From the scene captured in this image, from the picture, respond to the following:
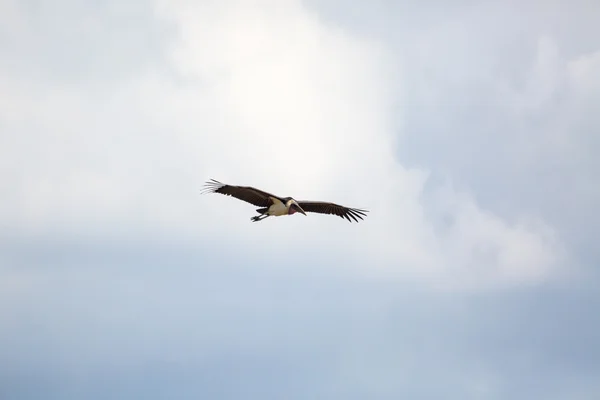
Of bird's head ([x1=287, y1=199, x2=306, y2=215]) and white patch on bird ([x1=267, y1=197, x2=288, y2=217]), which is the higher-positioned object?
bird's head ([x1=287, y1=199, x2=306, y2=215])

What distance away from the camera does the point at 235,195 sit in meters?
65.8

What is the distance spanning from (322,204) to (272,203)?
5190 mm

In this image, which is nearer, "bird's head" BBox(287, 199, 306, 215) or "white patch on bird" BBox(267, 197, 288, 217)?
"white patch on bird" BBox(267, 197, 288, 217)

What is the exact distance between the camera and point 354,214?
69.5m

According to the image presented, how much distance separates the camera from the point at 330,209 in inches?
2773

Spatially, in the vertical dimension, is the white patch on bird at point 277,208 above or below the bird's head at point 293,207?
below

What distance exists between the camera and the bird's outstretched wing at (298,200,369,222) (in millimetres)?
69188

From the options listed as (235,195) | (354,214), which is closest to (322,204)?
(354,214)

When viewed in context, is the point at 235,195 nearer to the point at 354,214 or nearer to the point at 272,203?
the point at 272,203

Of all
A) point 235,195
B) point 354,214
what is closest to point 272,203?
point 235,195

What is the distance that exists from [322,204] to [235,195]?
7113mm

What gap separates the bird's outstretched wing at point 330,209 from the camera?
69188 millimetres

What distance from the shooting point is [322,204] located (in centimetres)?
6981

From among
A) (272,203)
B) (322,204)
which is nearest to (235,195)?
(272,203)
